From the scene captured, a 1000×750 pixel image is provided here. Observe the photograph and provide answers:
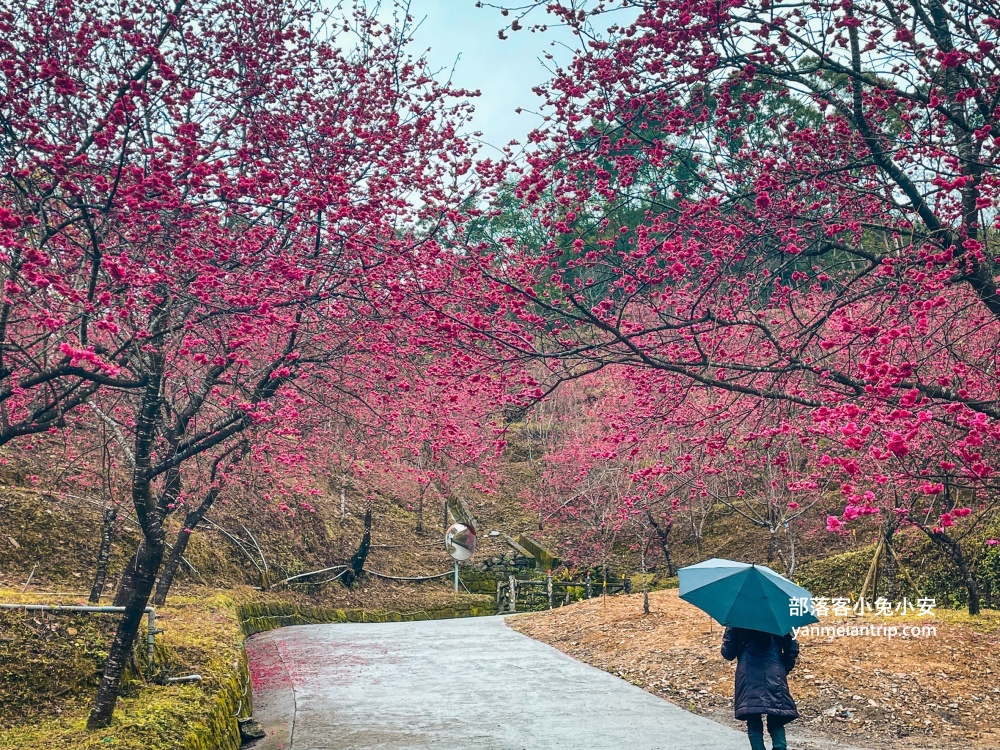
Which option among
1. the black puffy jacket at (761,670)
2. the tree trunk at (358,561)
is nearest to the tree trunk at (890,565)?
the black puffy jacket at (761,670)

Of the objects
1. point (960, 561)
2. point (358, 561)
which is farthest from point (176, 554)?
point (358, 561)

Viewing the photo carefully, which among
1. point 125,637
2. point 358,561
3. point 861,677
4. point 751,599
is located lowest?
point 861,677

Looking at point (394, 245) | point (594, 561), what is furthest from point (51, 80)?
point (594, 561)

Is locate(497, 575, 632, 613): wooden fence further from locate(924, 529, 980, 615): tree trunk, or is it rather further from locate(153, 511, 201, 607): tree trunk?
locate(153, 511, 201, 607): tree trunk

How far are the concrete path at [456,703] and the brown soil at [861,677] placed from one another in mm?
667

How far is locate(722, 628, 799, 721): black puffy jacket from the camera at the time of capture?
20.3 ft

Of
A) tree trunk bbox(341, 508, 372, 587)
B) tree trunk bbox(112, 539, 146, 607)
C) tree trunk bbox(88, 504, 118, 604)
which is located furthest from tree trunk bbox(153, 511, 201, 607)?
tree trunk bbox(341, 508, 372, 587)

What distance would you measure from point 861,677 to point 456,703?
526cm

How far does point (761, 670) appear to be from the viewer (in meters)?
6.29

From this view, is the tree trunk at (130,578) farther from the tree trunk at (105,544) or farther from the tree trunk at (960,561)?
the tree trunk at (960,561)

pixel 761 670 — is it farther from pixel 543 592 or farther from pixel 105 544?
pixel 543 592

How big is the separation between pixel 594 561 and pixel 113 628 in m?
22.3

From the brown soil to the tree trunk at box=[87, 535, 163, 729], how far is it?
657 centimetres

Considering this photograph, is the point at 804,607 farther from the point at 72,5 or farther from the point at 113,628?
the point at 72,5
